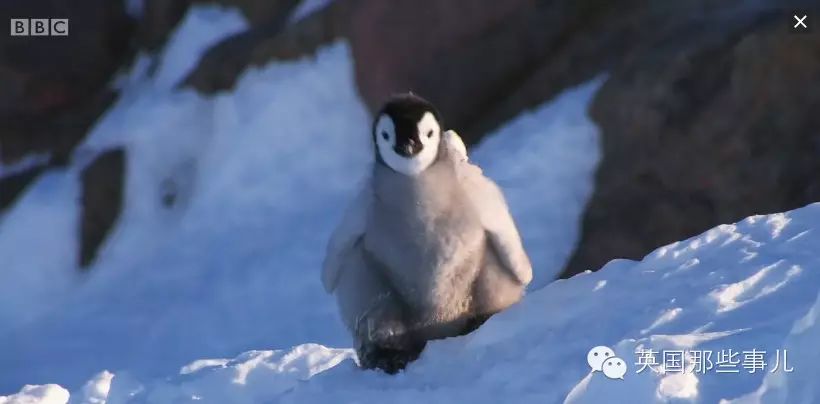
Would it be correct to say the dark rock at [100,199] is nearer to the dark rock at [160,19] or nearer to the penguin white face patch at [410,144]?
the dark rock at [160,19]

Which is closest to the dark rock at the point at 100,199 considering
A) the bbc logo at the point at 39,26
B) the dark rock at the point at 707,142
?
the bbc logo at the point at 39,26

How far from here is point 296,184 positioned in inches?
361

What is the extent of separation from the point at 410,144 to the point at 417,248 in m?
0.37

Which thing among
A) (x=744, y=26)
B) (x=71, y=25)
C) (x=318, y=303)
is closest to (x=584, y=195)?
(x=744, y=26)

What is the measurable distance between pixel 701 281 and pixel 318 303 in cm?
456

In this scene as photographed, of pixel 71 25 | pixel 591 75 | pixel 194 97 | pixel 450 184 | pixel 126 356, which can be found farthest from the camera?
pixel 71 25

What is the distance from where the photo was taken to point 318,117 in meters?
9.50

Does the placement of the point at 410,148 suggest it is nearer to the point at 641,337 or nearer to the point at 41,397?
the point at 641,337

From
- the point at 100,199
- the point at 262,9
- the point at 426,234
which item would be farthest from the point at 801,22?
the point at 100,199

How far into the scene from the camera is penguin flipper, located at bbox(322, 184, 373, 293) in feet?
12.3

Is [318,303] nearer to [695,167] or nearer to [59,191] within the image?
[695,167]

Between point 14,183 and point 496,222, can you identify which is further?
point 14,183

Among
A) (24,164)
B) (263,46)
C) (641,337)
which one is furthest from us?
(24,164)

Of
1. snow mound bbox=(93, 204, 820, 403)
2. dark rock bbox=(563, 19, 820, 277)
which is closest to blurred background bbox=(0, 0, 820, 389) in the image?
dark rock bbox=(563, 19, 820, 277)
